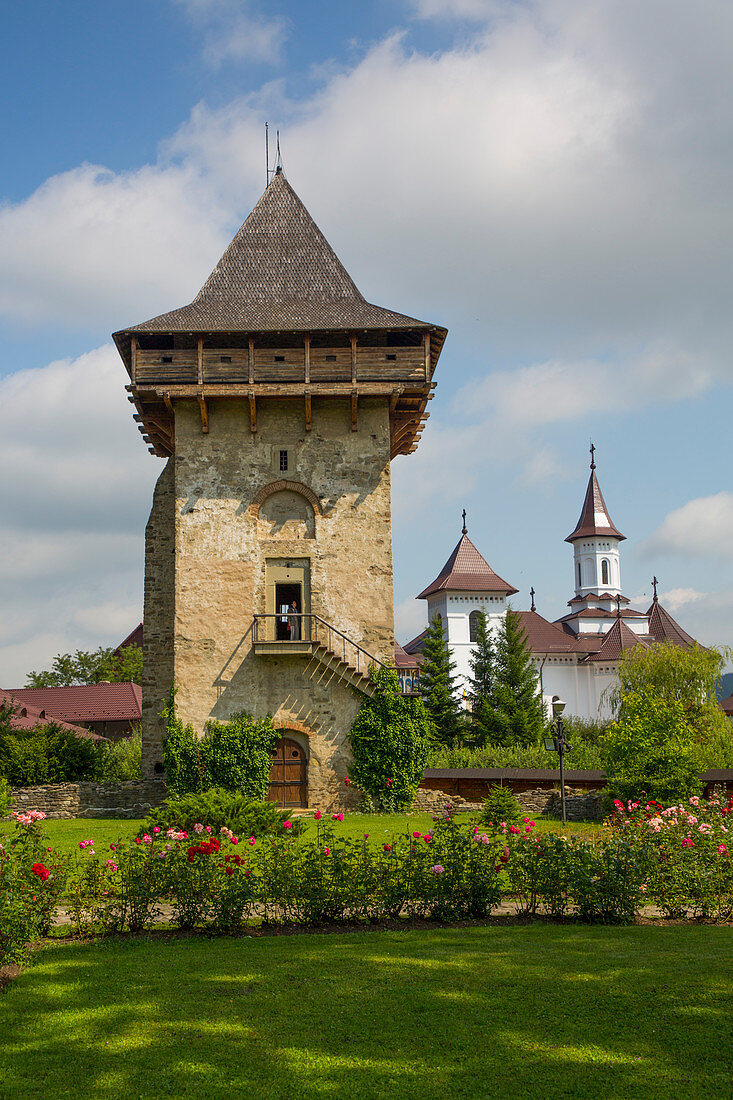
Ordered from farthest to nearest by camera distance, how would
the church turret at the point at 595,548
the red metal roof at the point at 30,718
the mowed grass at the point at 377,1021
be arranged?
the church turret at the point at 595,548 → the red metal roof at the point at 30,718 → the mowed grass at the point at 377,1021

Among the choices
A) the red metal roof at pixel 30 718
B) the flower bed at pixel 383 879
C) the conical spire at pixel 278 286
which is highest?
the conical spire at pixel 278 286

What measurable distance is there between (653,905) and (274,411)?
17.6 metres

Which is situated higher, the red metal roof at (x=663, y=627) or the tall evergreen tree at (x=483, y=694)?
the red metal roof at (x=663, y=627)

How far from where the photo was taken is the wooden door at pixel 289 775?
935 inches

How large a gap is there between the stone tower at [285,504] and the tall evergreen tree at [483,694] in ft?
70.8

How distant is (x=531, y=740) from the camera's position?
4572 centimetres

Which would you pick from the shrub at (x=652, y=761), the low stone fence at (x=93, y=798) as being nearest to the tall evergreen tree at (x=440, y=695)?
the low stone fence at (x=93, y=798)

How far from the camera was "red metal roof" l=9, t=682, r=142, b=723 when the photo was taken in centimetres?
4906

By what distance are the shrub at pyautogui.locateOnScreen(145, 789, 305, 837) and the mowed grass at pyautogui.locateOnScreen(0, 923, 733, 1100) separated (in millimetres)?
4522

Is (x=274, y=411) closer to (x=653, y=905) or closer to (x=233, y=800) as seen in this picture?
(x=233, y=800)

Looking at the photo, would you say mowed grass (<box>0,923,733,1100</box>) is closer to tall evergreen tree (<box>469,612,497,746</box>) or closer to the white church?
tall evergreen tree (<box>469,612,497,746</box>)

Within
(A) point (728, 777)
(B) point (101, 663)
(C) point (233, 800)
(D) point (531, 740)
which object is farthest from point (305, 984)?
(B) point (101, 663)

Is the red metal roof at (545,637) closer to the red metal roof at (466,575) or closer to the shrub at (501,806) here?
the red metal roof at (466,575)

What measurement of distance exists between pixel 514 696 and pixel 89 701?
76.4 feet
